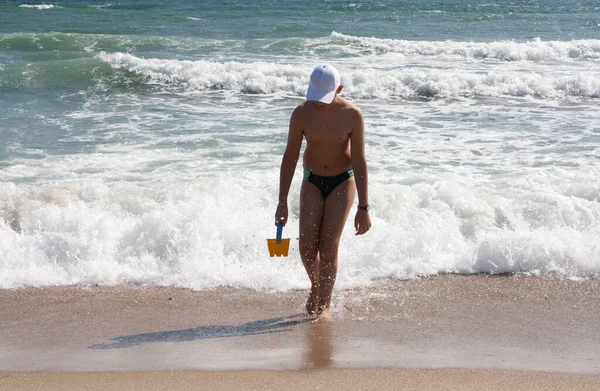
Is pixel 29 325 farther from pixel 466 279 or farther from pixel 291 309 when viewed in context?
pixel 466 279

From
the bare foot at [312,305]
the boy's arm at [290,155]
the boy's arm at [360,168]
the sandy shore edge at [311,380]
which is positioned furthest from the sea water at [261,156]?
the sandy shore edge at [311,380]

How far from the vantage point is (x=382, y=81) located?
46.7 feet

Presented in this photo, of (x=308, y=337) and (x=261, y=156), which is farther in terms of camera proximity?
(x=261, y=156)

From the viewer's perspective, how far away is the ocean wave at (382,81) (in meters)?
13.8

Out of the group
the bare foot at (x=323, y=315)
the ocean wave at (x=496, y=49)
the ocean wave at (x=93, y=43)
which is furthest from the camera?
the ocean wave at (x=93, y=43)

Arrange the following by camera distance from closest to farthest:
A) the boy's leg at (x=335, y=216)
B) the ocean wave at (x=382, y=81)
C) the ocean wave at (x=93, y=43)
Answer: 1. the boy's leg at (x=335, y=216)
2. the ocean wave at (x=382, y=81)
3. the ocean wave at (x=93, y=43)

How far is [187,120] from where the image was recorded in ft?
37.0

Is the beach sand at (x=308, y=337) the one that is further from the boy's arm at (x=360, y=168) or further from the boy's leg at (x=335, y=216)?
the boy's arm at (x=360, y=168)

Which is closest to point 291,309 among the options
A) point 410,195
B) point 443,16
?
point 410,195

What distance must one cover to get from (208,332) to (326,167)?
4.15ft

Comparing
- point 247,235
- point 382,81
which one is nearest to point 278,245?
point 247,235

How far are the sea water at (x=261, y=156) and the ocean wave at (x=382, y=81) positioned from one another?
0.05 meters

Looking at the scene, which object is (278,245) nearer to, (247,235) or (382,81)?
(247,235)

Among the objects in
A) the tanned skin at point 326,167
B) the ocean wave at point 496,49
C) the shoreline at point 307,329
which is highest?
the tanned skin at point 326,167
